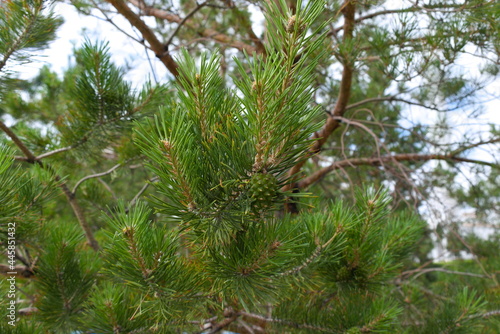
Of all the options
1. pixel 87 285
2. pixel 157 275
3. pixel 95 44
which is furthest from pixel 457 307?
pixel 95 44

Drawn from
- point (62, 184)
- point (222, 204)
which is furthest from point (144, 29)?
point (222, 204)

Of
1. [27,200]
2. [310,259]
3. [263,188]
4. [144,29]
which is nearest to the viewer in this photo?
[263,188]

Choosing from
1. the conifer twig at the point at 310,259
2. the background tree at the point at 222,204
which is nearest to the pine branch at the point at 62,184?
the background tree at the point at 222,204

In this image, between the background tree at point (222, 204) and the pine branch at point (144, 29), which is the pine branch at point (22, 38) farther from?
the pine branch at point (144, 29)

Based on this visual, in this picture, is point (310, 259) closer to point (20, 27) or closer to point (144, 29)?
point (20, 27)

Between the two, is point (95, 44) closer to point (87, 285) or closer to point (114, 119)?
point (114, 119)
